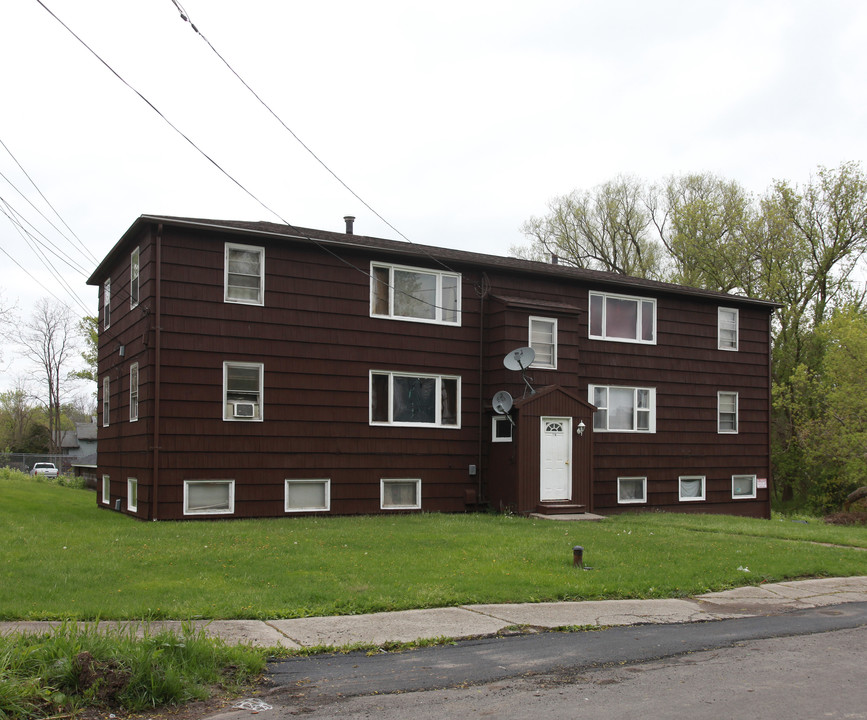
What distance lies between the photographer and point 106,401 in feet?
70.9

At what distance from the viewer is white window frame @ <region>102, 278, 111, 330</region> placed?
70.5 feet

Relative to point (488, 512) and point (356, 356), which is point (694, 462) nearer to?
point (488, 512)

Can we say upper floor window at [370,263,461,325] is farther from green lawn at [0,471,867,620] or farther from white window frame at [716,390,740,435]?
white window frame at [716,390,740,435]

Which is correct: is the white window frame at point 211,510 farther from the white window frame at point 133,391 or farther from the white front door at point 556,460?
the white front door at point 556,460

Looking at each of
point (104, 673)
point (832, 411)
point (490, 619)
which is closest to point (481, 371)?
point (490, 619)

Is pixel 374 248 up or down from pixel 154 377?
up

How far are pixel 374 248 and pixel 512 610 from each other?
37.0ft

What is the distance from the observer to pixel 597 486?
21953 millimetres

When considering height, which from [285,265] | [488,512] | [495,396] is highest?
[285,265]

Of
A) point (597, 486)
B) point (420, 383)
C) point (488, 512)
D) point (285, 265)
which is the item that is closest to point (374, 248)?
point (285, 265)

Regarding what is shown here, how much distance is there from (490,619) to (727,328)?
60.6 ft

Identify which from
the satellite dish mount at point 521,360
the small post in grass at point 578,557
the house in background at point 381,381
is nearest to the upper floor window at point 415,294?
the house in background at point 381,381

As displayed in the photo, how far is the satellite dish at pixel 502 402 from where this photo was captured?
19344 millimetres

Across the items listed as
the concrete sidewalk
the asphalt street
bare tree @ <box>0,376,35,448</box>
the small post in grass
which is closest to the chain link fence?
bare tree @ <box>0,376,35,448</box>
